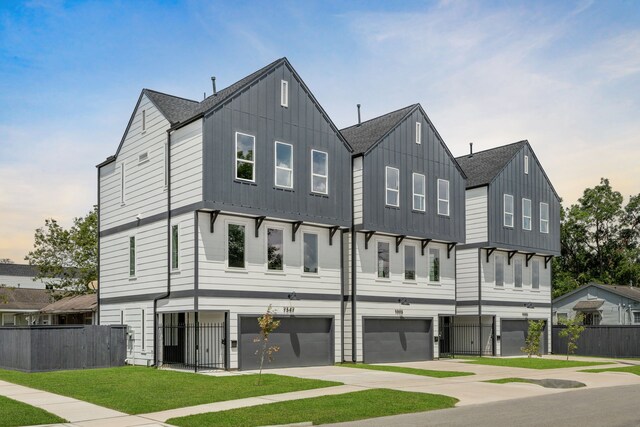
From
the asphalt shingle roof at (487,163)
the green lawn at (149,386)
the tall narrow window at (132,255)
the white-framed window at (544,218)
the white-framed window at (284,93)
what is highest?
the white-framed window at (284,93)

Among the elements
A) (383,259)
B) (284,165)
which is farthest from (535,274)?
(284,165)

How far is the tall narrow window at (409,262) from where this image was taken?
33.1 metres

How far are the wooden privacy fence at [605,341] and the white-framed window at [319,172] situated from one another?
19.8 meters

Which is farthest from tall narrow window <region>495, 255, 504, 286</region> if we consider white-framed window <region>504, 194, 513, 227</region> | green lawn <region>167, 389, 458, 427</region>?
green lawn <region>167, 389, 458, 427</region>

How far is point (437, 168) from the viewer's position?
34.4 meters

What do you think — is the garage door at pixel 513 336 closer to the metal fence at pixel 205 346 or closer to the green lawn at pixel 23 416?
the metal fence at pixel 205 346

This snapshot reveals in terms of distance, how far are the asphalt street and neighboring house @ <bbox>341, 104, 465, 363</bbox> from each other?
12.8 metres

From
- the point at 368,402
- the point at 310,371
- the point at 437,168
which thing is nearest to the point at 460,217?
the point at 437,168

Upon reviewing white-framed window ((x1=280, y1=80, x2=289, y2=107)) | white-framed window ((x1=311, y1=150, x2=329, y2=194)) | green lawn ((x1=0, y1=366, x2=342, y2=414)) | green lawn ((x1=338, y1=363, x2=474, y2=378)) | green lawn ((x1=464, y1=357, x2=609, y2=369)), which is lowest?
green lawn ((x1=464, y1=357, x2=609, y2=369))

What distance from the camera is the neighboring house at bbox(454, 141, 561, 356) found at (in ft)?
123

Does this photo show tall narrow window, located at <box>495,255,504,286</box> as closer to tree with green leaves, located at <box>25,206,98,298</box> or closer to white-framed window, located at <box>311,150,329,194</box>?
white-framed window, located at <box>311,150,329,194</box>

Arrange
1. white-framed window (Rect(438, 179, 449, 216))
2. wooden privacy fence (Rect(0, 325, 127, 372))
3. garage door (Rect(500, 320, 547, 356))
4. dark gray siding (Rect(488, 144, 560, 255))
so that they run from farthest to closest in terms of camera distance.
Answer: garage door (Rect(500, 320, 547, 356)) → dark gray siding (Rect(488, 144, 560, 255)) → white-framed window (Rect(438, 179, 449, 216)) → wooden privacy fence (Rect(0, 325, 127, 372))

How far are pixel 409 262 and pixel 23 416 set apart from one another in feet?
68.6

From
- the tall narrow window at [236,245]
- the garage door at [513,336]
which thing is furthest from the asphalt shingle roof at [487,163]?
the tall narrow window at [236,245]
